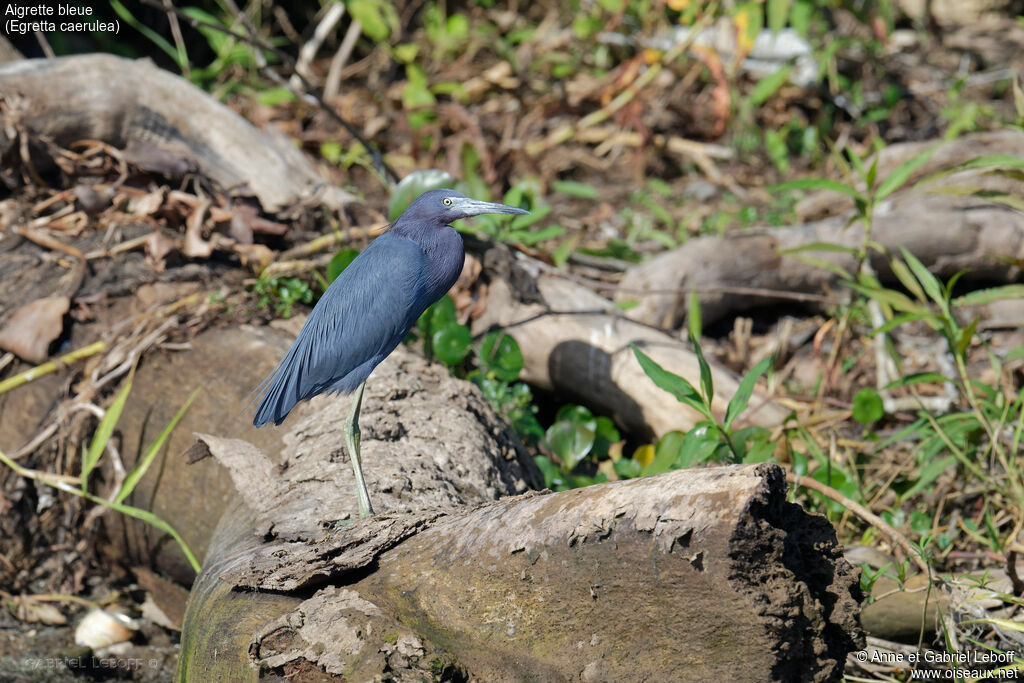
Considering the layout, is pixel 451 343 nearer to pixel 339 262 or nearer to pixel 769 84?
pixel 339 262

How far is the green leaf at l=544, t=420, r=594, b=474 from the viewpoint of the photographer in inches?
160

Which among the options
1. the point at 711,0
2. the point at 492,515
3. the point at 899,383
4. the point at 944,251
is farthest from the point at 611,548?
the point at 711,0

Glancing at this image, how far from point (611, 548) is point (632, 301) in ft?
9.29

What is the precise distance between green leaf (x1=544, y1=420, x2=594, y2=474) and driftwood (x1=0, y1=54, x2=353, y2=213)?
1640 millimetres

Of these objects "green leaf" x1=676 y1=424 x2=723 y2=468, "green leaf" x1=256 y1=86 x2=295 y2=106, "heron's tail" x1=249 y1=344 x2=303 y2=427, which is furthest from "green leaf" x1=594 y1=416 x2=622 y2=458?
"green leaf" x1=256 y1=86 x2=295 y2=106

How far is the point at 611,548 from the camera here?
1887mm

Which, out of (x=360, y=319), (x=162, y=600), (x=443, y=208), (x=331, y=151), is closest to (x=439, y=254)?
(x=443, y=208)

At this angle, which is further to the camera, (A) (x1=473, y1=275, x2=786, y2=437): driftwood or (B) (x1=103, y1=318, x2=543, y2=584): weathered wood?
(A) (x1=473, y1=275, x2=786, y2=437): driftwood

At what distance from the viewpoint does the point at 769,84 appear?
22.0 feet

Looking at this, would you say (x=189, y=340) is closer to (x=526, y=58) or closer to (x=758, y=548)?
(x=758, y=548)

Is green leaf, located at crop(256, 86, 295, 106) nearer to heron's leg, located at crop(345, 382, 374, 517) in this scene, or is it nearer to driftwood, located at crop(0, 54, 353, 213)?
driftwood, located at crop(0, 54, 353, 213)

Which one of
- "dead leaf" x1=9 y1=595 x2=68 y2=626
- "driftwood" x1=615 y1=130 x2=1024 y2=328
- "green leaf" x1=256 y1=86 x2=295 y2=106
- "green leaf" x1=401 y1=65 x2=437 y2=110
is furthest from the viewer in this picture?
"green leaf" x1=401 y1=65 x2=437 y2=110

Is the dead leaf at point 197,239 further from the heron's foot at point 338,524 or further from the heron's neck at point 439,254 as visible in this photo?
the heron's foot at point 338,524

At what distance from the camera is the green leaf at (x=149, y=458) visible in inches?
130
